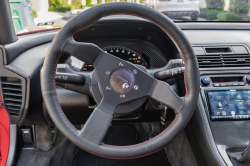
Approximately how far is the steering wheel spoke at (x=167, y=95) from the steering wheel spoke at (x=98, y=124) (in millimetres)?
213

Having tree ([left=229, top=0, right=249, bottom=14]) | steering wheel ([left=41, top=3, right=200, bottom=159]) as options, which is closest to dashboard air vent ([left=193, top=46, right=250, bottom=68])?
Result: tree ([left=229, top=0, right=249, bottom=14])

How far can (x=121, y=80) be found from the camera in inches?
41.3

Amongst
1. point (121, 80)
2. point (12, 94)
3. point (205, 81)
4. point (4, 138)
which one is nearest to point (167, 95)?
point (121, 80)

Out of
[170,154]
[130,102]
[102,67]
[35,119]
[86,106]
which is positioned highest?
[102,67]

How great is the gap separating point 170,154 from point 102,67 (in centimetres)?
124

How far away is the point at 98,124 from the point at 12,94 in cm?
65

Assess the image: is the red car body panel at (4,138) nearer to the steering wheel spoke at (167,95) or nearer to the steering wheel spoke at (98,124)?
the steering wheel spoke at (98,124)

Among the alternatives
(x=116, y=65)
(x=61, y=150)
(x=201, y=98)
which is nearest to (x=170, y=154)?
(x=201, y=98)

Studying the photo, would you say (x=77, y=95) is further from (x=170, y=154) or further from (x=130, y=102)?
(x=170, y=154)

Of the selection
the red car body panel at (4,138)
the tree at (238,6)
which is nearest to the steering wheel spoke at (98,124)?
the red car body panel at (4,138)

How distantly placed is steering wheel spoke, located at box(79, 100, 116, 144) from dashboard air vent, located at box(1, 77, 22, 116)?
1.84 ft

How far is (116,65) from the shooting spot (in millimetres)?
1062

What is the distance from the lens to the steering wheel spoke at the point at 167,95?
3.28ft

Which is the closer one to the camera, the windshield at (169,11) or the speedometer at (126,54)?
the speedometer at (126,54)
